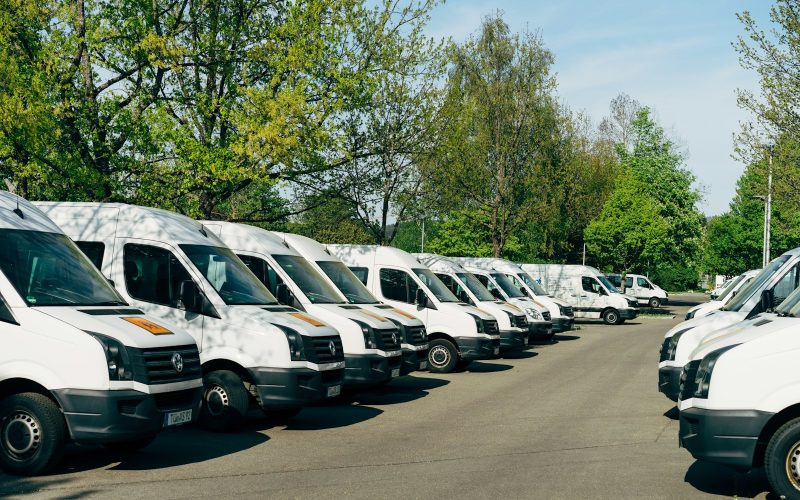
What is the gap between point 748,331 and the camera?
305 inches

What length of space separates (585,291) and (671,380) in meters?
29.1

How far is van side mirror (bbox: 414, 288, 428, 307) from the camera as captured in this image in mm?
18578

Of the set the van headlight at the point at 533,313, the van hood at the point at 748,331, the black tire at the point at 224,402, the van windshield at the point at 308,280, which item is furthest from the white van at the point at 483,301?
the van hood at the point at 748,331

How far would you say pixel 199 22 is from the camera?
2144cm

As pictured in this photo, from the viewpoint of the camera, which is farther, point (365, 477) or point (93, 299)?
point (93, 299)

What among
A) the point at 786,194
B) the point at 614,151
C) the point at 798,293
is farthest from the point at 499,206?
the point at 798,293

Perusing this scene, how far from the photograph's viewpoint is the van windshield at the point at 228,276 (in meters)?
11.5

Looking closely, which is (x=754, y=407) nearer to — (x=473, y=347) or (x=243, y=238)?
(x=243, y=238)

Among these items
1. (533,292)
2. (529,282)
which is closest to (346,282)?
(533,292)

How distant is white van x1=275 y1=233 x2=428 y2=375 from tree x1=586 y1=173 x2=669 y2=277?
120 ft

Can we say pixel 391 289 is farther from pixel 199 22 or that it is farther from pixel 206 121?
pixel 199 22

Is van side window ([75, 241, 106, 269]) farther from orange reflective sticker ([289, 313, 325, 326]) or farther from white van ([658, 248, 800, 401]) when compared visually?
white van ([658, 248, 800, 401])

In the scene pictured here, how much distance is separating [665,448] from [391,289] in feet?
29.9

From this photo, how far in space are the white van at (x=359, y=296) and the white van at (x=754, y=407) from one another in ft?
26.0
